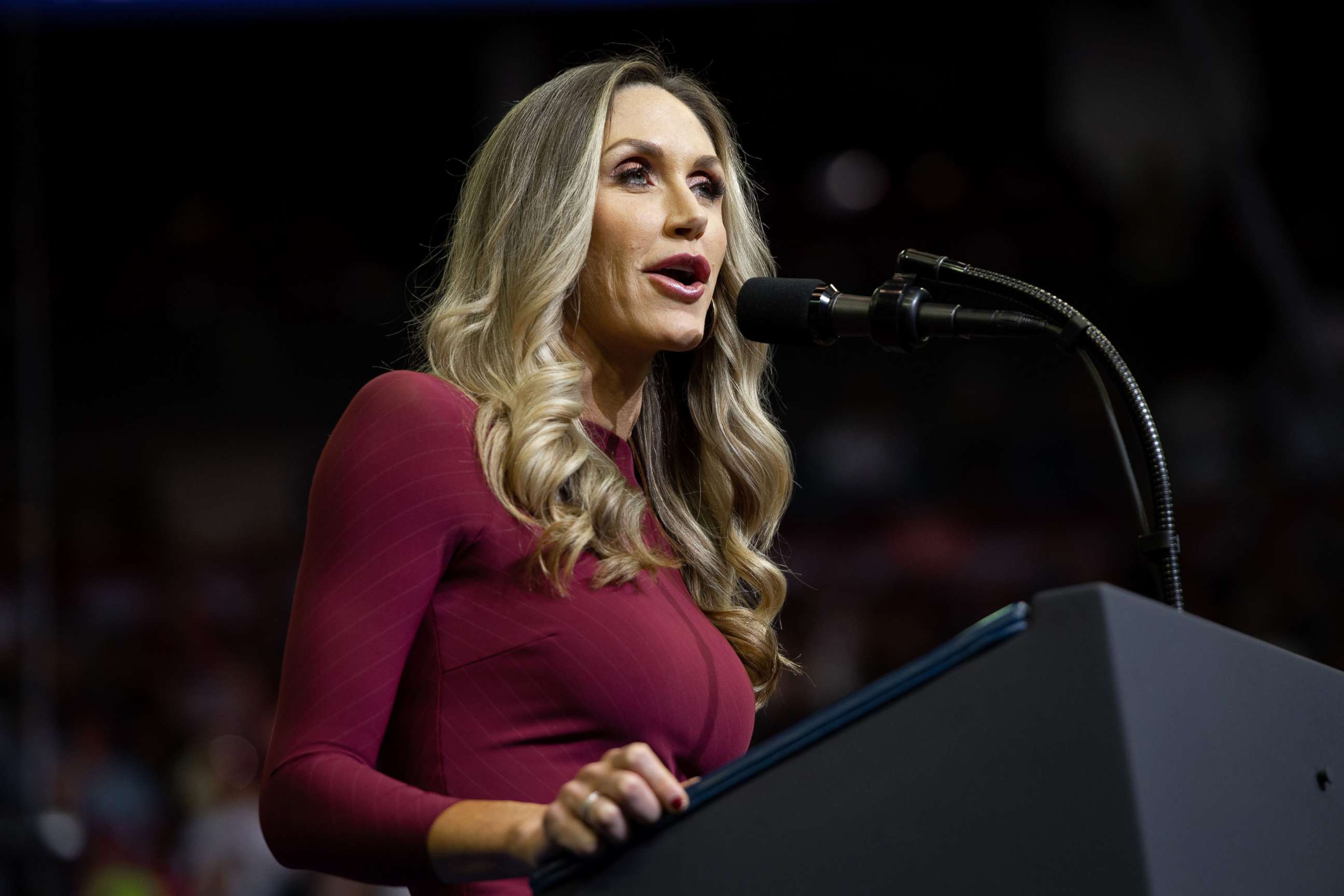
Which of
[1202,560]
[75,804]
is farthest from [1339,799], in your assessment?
[75,804]

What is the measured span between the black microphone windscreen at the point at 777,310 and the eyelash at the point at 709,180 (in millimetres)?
280

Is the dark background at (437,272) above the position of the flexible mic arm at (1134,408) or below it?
above

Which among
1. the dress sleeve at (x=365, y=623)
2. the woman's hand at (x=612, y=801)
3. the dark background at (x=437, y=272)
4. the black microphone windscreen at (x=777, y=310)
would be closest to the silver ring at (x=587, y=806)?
the woman's hand at (x=612, y=801)

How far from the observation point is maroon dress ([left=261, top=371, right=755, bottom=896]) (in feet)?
3.29

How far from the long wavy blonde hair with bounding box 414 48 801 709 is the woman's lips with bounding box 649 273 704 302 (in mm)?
76

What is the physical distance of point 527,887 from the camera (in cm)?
103

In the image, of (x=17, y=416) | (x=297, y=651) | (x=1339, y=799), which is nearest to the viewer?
(x=1339, y=799)

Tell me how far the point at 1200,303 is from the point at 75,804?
Result: 3568 mm

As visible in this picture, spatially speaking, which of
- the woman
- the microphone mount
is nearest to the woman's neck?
the woman

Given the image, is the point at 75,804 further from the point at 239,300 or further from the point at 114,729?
the point at 239,300

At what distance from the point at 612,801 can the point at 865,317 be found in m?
0.45

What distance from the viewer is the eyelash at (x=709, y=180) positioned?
1.44 m

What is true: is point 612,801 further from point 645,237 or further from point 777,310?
point 645,237

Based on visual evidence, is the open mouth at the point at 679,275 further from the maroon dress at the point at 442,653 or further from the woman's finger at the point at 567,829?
the woman's finger at the point at 567,829
